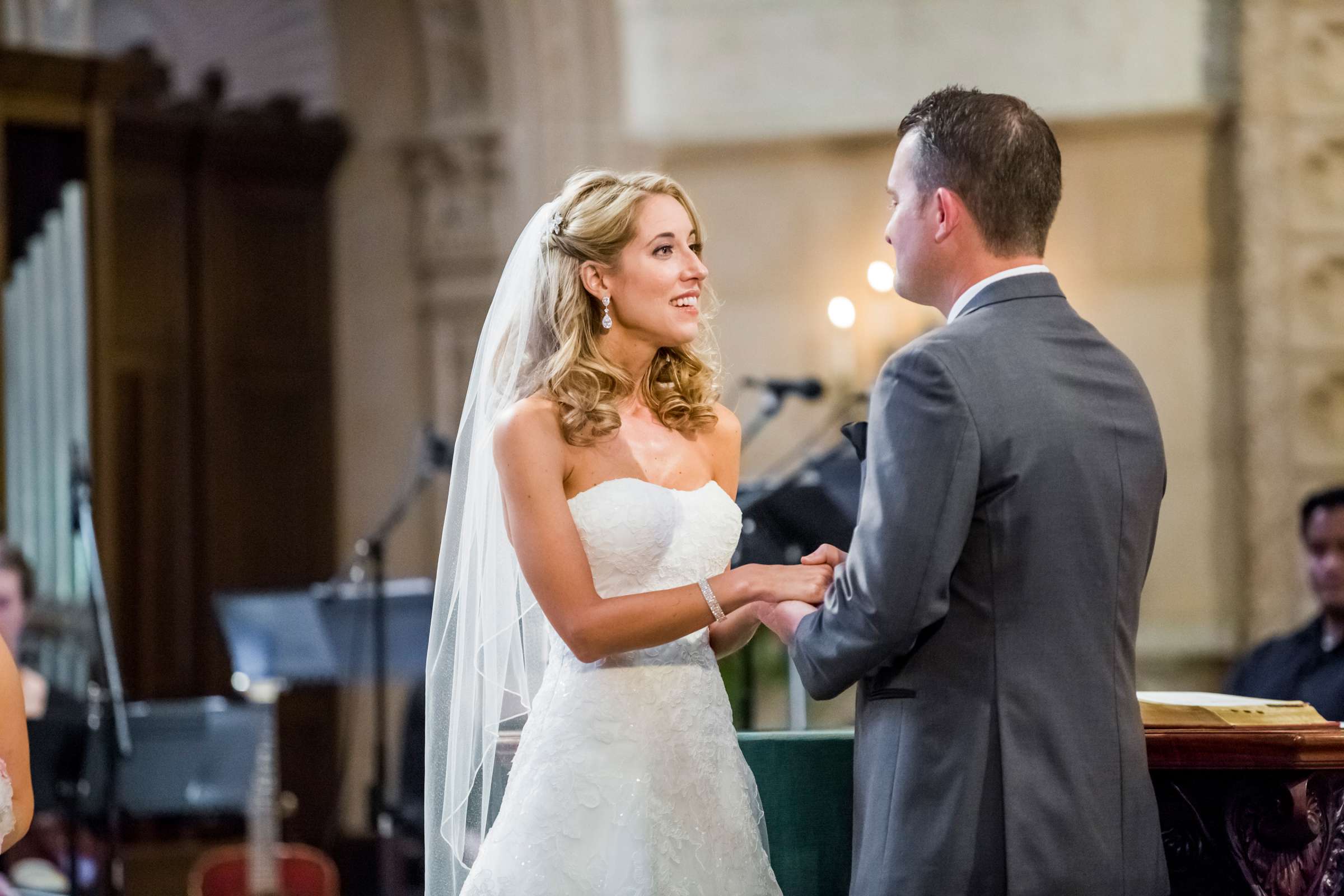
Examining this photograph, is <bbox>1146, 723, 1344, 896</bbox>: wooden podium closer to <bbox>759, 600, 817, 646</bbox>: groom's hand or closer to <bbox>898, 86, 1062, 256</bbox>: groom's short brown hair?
<bbox>759, 600, 817, 646</bbox>: groom's hand

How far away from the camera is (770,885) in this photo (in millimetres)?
2678

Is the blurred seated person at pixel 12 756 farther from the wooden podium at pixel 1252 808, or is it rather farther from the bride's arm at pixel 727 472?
the wooden podium at pixel 1252 808

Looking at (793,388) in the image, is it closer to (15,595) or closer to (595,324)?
(595,324)

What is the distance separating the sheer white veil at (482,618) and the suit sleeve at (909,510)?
0.82 meters

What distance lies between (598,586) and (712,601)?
0.81ft

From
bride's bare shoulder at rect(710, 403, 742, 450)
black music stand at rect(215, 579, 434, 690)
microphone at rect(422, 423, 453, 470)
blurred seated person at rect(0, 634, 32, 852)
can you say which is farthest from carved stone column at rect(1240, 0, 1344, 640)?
blurred seated person at rect(0, 634, 32, 852)

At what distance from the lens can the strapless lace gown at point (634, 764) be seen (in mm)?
2596

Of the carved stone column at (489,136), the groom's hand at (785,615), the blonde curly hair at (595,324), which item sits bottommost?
the groom's hand at (785,615)

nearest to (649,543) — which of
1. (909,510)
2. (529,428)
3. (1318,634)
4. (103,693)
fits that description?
(529,428)

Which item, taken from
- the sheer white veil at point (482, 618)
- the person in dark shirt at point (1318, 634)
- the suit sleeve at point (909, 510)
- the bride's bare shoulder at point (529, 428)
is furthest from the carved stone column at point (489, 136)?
the suit sleeve at point (909, 510)

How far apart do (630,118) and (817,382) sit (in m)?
2.78

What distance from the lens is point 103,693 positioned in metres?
4.90

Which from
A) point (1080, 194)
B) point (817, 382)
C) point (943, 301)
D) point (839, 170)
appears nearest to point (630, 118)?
point (839, 170)

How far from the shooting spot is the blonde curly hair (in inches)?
108
